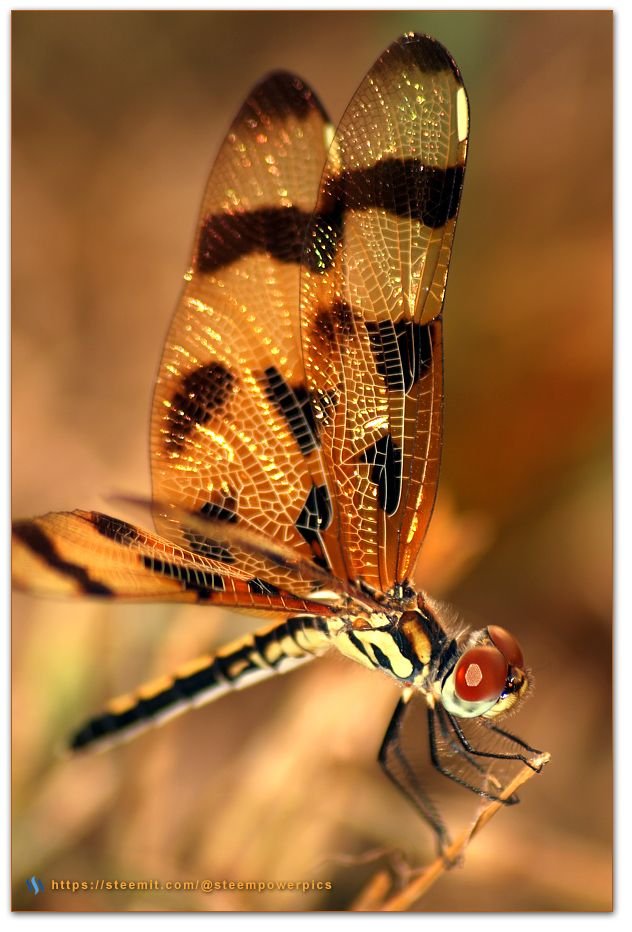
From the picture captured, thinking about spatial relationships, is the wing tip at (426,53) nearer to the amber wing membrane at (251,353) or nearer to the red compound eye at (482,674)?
the amber wing membrane at (251,353)

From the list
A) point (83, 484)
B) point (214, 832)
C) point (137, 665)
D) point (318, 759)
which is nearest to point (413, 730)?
point (318, 759)

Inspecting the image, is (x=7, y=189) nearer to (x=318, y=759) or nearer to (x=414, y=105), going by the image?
(x=414, y=105)

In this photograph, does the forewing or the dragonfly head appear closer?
the forewing

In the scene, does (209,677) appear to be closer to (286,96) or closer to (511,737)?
(511,737)

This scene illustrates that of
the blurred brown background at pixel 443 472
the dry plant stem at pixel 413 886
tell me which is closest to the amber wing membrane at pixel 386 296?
the blurred brown background at pixel 443 472

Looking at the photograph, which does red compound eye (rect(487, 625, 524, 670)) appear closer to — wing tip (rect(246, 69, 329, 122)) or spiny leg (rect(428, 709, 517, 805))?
spiny leg (rect(428, 709, 517, 805))

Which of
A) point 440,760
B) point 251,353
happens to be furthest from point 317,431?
point 440,760

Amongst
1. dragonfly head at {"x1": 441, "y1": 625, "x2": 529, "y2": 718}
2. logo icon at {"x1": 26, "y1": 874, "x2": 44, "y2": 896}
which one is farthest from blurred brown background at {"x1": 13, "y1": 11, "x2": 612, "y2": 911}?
dragonfly head at {"x1": 441, "y1": 625, "x2": 529, "y2": 718}
